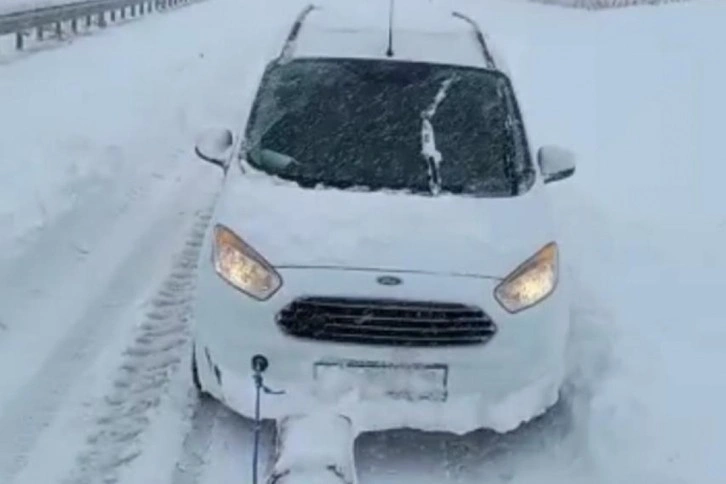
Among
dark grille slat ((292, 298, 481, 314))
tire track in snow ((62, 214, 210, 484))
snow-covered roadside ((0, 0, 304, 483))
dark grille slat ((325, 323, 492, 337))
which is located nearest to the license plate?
dark grille slat ((325, 323, 492, 337))

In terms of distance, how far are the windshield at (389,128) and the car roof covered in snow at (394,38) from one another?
0.39 ft

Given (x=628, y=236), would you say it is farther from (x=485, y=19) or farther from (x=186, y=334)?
(x=485, y=19)

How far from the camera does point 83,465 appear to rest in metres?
5.20

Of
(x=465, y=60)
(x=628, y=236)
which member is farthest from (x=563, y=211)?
(x=465, y=60)

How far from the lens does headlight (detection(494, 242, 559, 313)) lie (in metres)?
5.23

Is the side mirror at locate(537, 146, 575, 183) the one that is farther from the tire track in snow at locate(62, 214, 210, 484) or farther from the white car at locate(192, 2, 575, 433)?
the tire track in snow at locate(62, 214, 210, 484)

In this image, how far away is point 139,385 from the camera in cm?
610

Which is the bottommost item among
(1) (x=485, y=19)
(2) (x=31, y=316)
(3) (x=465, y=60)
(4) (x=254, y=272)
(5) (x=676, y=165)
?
(1) (x=485, y=19)

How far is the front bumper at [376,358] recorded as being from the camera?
5070 mm

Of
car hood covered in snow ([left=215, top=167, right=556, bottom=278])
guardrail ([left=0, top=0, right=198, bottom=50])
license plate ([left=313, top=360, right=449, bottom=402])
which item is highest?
car hood covered in snow ([left=215, top=167, right=556, bottom=278])

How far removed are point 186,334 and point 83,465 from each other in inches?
67.7

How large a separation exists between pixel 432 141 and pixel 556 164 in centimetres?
80

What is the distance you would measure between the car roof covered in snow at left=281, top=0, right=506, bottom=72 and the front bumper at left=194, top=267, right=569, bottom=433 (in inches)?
85.0

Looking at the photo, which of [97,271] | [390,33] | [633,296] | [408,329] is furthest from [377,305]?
[97,271]
